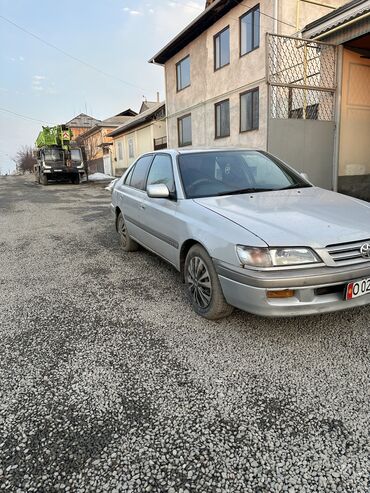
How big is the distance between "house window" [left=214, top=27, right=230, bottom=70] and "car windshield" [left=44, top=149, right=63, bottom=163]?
43.7 ft

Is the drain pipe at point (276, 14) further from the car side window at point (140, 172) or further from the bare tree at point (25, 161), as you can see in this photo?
the bare tree at point (25, 161)

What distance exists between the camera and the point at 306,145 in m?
9.45

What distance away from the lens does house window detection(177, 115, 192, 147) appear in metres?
16.9

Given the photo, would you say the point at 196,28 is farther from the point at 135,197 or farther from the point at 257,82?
the point at 135,197

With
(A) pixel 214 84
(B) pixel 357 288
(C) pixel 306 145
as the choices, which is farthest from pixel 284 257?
(A) pixel 214 84

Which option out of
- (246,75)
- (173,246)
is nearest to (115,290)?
(173,246)

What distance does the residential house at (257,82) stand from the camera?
9.44m

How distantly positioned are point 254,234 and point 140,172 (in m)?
2.88

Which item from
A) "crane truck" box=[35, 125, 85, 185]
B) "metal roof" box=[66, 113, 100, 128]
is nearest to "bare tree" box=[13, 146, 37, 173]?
"metal roof" box=[66, 113, 100, 128]

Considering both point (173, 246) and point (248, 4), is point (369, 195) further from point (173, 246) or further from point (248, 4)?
point (173, 246)

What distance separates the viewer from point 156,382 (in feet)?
7.93

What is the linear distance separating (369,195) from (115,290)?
31.0 feet

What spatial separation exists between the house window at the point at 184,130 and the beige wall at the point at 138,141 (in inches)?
168

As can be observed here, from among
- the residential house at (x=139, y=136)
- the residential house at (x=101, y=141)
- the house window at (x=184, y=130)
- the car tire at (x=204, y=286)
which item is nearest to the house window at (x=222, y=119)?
the house window at (x=184, y=130)
